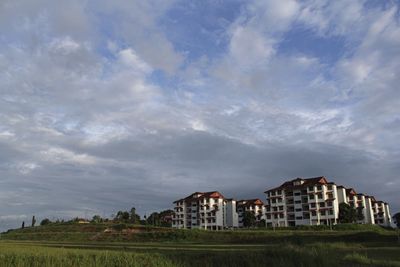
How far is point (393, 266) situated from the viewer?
66.1ft

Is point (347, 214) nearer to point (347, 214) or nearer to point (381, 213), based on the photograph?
point (347, 214)

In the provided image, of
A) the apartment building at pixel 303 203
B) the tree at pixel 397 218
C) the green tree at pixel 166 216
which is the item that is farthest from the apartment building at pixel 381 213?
the green tree at pixel 166 216

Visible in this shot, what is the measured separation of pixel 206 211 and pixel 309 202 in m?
40.4

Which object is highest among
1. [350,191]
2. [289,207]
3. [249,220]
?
[350,191]

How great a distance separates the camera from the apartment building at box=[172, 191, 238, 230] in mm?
143625

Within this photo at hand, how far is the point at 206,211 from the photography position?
145 metres

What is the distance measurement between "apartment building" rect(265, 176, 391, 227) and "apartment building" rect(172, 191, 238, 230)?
1985cm

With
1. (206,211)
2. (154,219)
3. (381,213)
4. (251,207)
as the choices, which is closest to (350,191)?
(381,213)

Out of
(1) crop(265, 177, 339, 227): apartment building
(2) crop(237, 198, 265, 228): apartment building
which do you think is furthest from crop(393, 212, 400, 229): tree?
(2) crop(237, 198, 265, 228): apartment building

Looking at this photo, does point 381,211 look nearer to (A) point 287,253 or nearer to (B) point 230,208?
(B) point 230,208

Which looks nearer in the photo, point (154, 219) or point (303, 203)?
point (303, 203)

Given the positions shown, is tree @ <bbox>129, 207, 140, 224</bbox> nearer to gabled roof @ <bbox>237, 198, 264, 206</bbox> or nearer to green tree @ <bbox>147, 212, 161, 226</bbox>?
green tree @ <bbox>147, 212, 161, 226</bbox>

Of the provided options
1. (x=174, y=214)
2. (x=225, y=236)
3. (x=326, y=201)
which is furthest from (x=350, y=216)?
(x=174, y=214)

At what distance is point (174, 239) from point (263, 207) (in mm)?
74741
